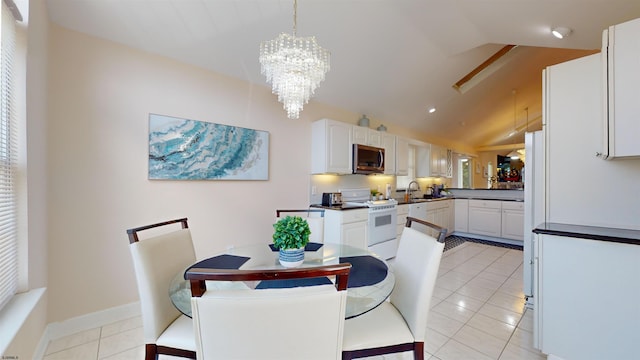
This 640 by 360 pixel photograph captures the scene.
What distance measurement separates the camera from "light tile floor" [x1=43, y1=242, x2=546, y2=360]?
70.2 inches

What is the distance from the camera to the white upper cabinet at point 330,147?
3.51 meters

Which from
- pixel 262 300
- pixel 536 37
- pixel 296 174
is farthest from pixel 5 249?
pixel 536 37

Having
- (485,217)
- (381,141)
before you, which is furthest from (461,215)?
(381,141)

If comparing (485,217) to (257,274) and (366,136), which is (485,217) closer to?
(366,136)

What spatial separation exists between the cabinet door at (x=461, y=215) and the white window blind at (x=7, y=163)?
643 cm

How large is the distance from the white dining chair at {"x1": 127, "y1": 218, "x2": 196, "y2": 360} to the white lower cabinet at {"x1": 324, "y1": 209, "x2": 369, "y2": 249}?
2.10 meters

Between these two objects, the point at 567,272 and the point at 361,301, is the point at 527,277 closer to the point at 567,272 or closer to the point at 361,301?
the point at 567,272

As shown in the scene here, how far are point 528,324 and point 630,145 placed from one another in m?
1.62

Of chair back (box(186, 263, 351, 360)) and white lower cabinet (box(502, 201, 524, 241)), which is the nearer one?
chair back (box(186, 263, 351, 360))

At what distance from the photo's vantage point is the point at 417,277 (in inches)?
53.8

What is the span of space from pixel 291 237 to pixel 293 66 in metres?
1.26

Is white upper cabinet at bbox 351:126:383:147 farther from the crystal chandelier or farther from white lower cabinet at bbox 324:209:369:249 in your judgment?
the crystal chandelier

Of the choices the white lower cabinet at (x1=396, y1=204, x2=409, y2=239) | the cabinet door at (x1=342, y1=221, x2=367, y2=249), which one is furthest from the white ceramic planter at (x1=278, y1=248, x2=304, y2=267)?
the white lower cabinet at (x1=396, y1=204, x2=409, y2=239)

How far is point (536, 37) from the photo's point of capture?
260cm
